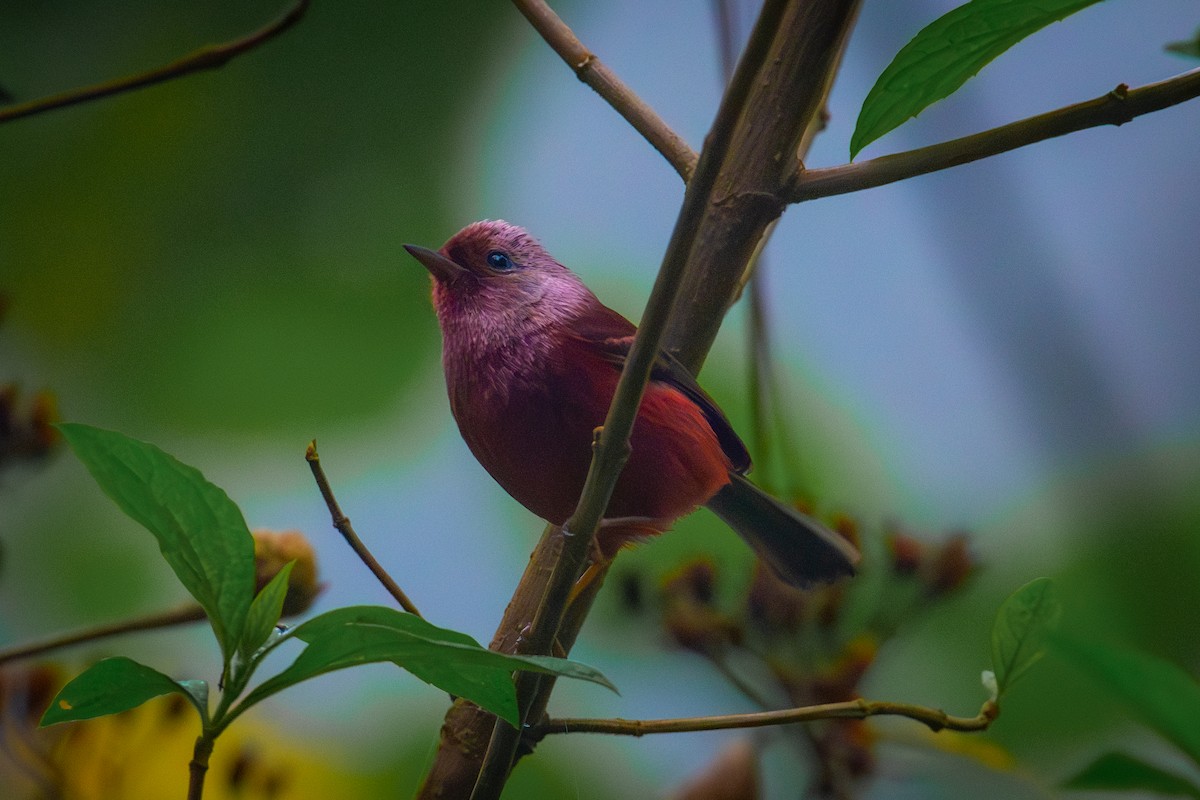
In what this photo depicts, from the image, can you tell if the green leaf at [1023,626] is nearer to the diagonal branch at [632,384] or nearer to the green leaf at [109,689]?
the diagonal branch at [632,384]

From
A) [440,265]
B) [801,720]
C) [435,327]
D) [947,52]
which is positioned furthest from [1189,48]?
[435,327]

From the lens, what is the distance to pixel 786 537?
32.7 inches

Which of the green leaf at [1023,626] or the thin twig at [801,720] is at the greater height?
the green leaf at [1023,626]

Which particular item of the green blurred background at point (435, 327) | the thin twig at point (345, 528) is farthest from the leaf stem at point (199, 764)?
the green blurred background at point (435, 327)

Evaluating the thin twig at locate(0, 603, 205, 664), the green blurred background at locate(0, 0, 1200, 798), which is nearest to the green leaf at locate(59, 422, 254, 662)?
the thin twig at locate(0, 603, 205, 664)

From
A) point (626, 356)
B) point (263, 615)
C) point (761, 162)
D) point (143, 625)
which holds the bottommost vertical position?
point (143, 625)

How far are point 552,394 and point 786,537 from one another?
0.31 metres

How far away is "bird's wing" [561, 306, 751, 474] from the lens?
2.12 ft

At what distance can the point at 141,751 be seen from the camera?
3.19 feet

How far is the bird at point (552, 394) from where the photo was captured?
629mm

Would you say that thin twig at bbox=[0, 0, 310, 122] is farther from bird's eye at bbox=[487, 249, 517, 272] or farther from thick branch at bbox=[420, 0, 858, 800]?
thick branch at bbox=[420, 0, 858, 800]

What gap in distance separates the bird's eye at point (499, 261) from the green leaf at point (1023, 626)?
16.3 inches

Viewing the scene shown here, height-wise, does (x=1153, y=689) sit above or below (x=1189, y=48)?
below

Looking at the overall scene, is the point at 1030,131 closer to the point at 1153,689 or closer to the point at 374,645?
the point at 1153,689
